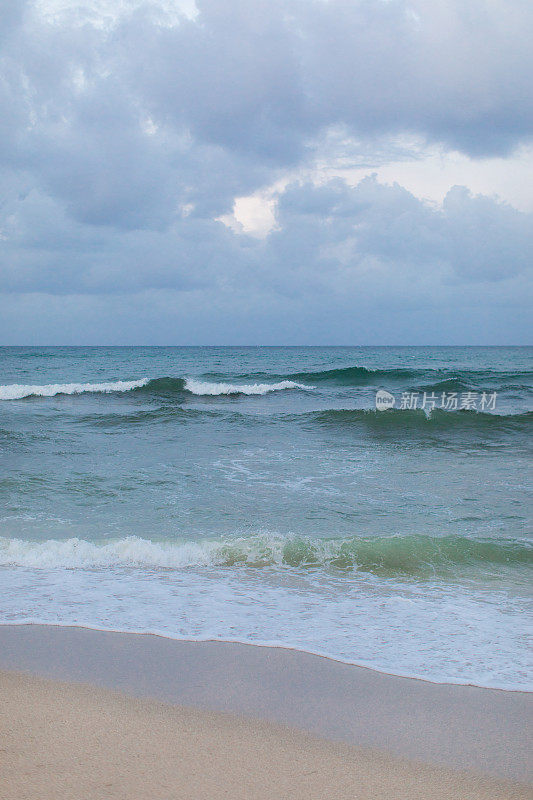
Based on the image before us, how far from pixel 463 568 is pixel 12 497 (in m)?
6.13

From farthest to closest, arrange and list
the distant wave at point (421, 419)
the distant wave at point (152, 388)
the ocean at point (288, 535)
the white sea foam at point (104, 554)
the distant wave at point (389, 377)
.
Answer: the distant wave at point (389, 377) < the distant wave at point (152, 388) < the distant wave at point (421, 419) < the white sea foam at point (104, 554) < the ocean at point (288, 535)

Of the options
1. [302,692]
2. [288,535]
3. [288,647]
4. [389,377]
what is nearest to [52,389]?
[389,377]

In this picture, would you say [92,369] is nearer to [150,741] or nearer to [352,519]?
[352,519]

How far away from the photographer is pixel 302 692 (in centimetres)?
321

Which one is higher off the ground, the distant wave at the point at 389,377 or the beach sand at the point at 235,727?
the distant wave at the point at 389,377

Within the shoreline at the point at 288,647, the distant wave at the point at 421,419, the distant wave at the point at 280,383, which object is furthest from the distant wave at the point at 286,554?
the distant wave at the point at 280,383

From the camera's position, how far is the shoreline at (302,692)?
8.99 feet

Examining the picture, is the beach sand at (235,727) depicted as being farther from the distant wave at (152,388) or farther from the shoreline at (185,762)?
the distant wave at (152,388)

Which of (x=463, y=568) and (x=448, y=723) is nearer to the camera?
(x=448, y=723)

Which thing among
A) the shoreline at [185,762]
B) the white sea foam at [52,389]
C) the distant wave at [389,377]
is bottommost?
Result: the shoreline at [185,762]

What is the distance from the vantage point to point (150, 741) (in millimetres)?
2668

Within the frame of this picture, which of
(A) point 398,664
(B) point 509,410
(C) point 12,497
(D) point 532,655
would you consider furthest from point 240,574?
(B) point 509,410

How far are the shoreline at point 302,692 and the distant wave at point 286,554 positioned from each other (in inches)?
67.7

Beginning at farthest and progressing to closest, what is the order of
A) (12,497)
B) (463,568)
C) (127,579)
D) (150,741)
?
(12,497) < (463,568) < (127,579) < (150,741)
